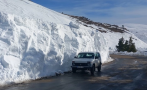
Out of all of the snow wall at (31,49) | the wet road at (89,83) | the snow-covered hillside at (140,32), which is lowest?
the wet road at (89,83)

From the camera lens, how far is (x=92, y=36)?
27.4 meters

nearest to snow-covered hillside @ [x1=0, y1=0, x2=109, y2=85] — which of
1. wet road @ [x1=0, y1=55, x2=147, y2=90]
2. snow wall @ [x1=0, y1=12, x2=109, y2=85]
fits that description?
snow wall @ [x1=0, y1=12, x2=109, y2=85]

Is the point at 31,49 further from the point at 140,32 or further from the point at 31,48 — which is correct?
the point at 140,32

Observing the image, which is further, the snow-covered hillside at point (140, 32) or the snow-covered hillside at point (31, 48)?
the snow-covered hillside at point (140, 32)

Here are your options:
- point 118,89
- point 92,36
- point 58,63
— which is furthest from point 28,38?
point 92,36

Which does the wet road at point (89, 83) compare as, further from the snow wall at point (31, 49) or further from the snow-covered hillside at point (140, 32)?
the snow-covered hillside at point (140, 32)

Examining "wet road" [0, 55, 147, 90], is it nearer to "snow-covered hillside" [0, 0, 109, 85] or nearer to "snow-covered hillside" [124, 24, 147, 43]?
"snow-covered hillside" [0, 0, 109, 85]

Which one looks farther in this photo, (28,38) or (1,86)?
(28,38)

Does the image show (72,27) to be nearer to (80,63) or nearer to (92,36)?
(92,36)

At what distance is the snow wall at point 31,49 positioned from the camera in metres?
→ 13.3

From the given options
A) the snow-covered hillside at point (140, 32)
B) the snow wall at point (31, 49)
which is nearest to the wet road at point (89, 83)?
the snow wall at point (31, 49)

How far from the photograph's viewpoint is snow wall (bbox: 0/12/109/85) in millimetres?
13336

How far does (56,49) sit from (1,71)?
569cm

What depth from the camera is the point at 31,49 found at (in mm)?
15266
